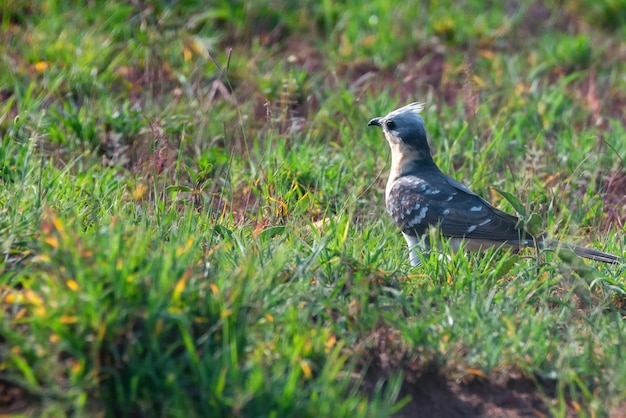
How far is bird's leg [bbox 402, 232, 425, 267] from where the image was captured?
204 inches

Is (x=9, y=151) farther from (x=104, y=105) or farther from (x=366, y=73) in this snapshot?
(x=366, y=73)

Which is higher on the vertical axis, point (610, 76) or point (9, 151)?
point (9, 151)

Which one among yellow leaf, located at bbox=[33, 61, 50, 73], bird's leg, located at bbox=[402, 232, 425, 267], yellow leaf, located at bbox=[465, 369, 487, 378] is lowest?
bird's leg, located at bbox=[402, 232, 425, 267]

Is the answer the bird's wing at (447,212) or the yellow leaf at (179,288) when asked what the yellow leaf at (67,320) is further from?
the bird's wing at (447,212)

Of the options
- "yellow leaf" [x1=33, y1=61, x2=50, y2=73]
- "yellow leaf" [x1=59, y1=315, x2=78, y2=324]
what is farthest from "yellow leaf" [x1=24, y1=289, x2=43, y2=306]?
"yellow leaf" [x1=33, y1=61, x2=50, y2=73]

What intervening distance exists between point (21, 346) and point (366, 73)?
17.9 ft

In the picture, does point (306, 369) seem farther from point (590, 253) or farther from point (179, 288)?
point (590, 253)

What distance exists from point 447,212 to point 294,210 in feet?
3.36

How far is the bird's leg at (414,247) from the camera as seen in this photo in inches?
204

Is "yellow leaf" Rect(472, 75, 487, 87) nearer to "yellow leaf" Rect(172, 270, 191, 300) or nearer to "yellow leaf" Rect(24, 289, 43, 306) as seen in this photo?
"yellow leaf" Rect(172, 270, 191, 300)

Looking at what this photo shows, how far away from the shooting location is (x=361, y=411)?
133 inches

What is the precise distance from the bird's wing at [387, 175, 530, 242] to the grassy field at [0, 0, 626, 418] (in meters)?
0.15

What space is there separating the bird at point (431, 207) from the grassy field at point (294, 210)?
0.47 ft

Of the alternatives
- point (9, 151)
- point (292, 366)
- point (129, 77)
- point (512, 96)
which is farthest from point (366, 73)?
point (292, 366)
